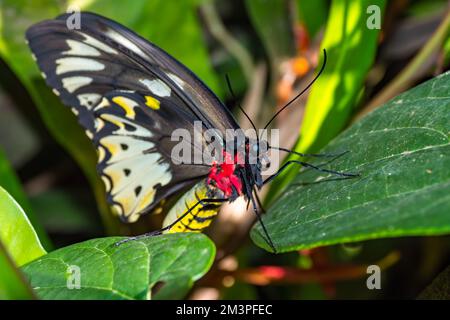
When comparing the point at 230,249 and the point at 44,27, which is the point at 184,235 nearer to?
the point at 230,249

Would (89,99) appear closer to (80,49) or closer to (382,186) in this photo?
(80,49)

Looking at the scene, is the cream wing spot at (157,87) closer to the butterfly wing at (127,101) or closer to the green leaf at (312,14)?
the butterfly wing at (127,101)

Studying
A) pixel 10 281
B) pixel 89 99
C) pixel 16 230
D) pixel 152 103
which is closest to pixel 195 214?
pixel 152 103

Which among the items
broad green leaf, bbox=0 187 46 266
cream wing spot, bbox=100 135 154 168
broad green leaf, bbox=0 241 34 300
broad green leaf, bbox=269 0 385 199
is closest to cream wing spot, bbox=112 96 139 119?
cream wing spot, bbox=100 135 154 168

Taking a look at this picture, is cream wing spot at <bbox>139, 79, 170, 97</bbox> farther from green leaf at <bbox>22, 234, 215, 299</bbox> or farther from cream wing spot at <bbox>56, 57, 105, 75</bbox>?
green leaf at <bbox>22, 234, 215, 299</bbox>

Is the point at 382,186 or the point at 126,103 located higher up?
the point at 126,103

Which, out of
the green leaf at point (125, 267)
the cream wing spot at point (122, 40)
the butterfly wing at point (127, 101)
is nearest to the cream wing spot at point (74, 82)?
the butterfly wing at point (127, 101)
